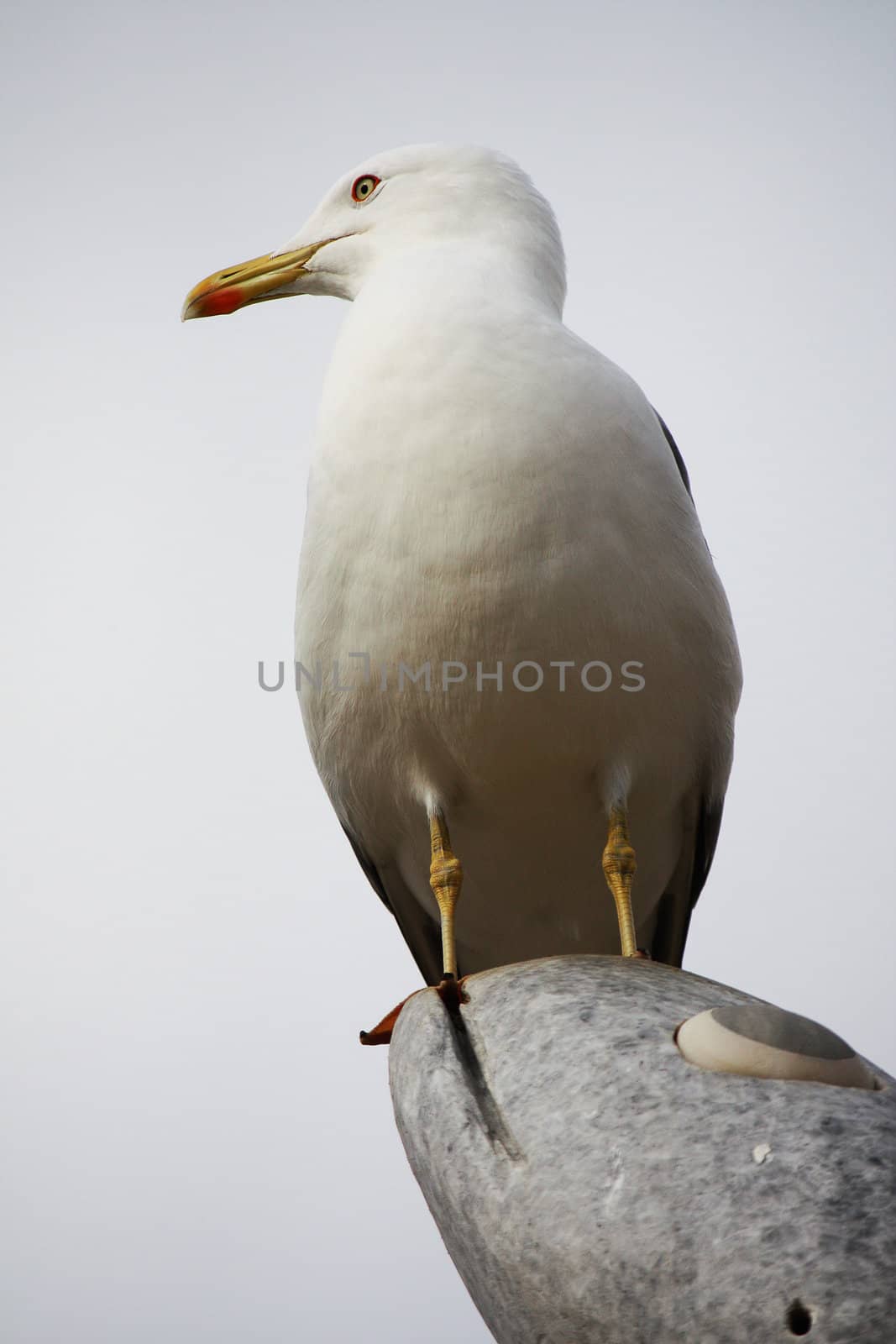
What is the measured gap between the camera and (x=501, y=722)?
404 cm

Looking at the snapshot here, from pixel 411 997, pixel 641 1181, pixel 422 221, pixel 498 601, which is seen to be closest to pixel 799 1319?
pixel 641 1181

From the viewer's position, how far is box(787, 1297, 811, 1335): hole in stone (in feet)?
7.91

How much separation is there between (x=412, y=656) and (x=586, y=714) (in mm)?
543

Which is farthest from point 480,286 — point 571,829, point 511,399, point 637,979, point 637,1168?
point 637,1168

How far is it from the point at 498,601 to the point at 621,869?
918mm

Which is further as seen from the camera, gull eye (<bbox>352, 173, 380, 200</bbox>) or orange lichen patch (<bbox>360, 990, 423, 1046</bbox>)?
gull eye (<bbox>352, 173, 380, 200</bbox>)

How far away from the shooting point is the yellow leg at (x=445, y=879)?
160 inches

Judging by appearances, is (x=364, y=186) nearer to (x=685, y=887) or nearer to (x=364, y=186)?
(x=364, y=186)

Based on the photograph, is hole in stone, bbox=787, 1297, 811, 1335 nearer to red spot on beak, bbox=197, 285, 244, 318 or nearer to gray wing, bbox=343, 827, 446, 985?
gray wing, bbox=343, 827, 446, 985

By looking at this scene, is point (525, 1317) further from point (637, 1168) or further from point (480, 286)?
point (480, 286)

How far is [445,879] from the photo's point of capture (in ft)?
13.5

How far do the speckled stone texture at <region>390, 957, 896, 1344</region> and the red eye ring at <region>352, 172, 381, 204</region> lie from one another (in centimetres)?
294
